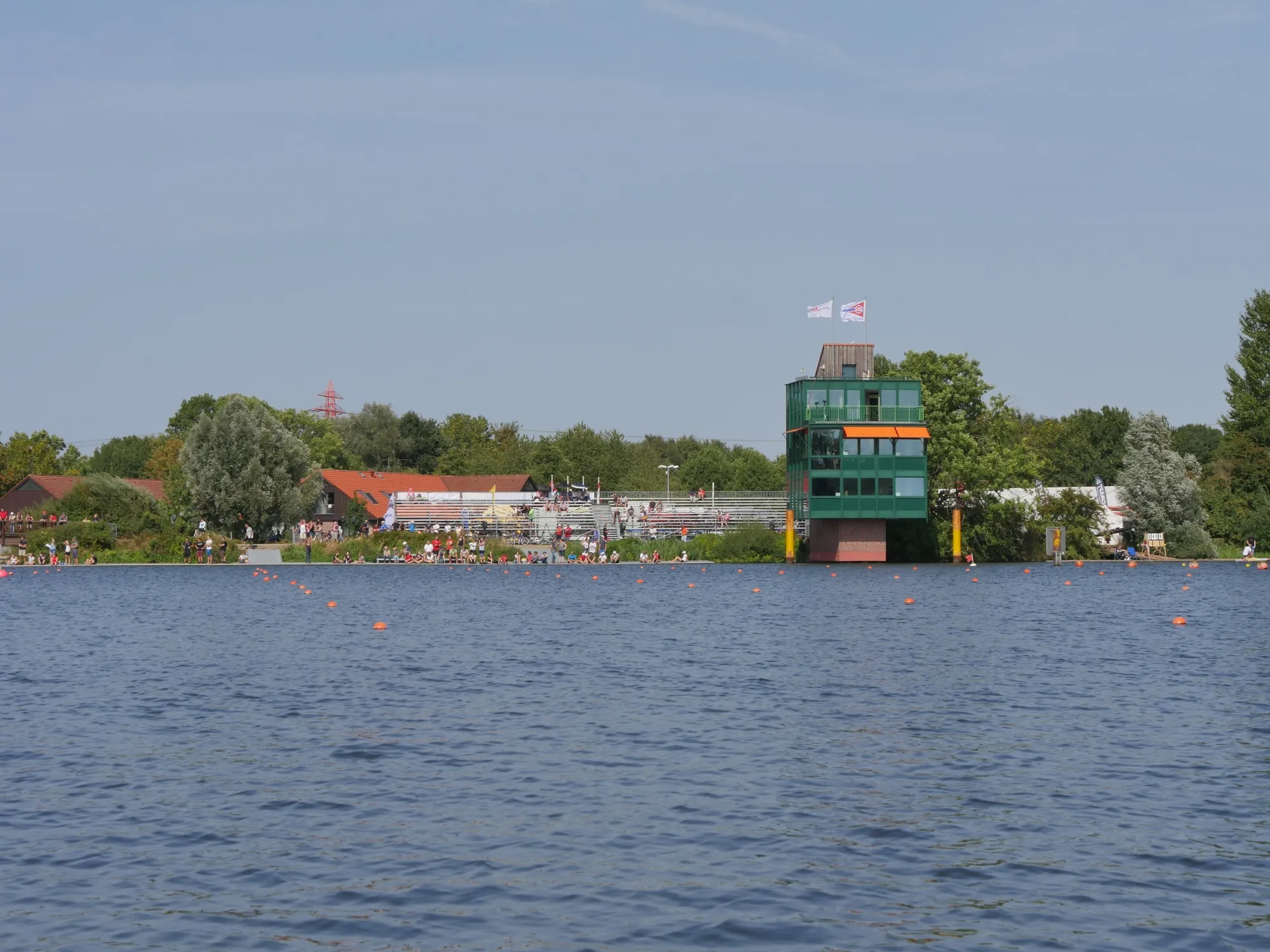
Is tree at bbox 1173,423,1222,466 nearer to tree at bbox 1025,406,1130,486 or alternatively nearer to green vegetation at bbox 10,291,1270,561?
tree at bbox 1025,406,1130,486

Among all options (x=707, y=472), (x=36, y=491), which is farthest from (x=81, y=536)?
(x=707, y=472)

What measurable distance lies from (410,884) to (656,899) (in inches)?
105

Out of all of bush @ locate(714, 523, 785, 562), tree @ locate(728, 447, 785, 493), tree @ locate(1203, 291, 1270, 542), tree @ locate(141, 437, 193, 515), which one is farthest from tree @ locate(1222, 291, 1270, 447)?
tree @ locate(141, 437, 193, 515)

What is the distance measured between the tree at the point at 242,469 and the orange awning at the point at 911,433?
151 feet

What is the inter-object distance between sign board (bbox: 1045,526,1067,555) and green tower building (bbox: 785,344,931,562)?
10.7m

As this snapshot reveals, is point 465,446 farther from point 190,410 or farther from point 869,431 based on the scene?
point 869,431

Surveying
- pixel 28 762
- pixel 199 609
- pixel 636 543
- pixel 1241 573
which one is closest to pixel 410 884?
pixel 28 762

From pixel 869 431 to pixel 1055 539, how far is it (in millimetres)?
16393

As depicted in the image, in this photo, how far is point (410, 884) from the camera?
13.8m

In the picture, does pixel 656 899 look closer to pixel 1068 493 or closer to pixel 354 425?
pixel 1068 493

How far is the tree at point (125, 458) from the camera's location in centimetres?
17225

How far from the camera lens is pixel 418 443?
18100 cm

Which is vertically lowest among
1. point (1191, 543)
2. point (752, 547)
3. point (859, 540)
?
point (752, 547)

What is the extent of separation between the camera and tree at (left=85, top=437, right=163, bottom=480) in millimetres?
172250
